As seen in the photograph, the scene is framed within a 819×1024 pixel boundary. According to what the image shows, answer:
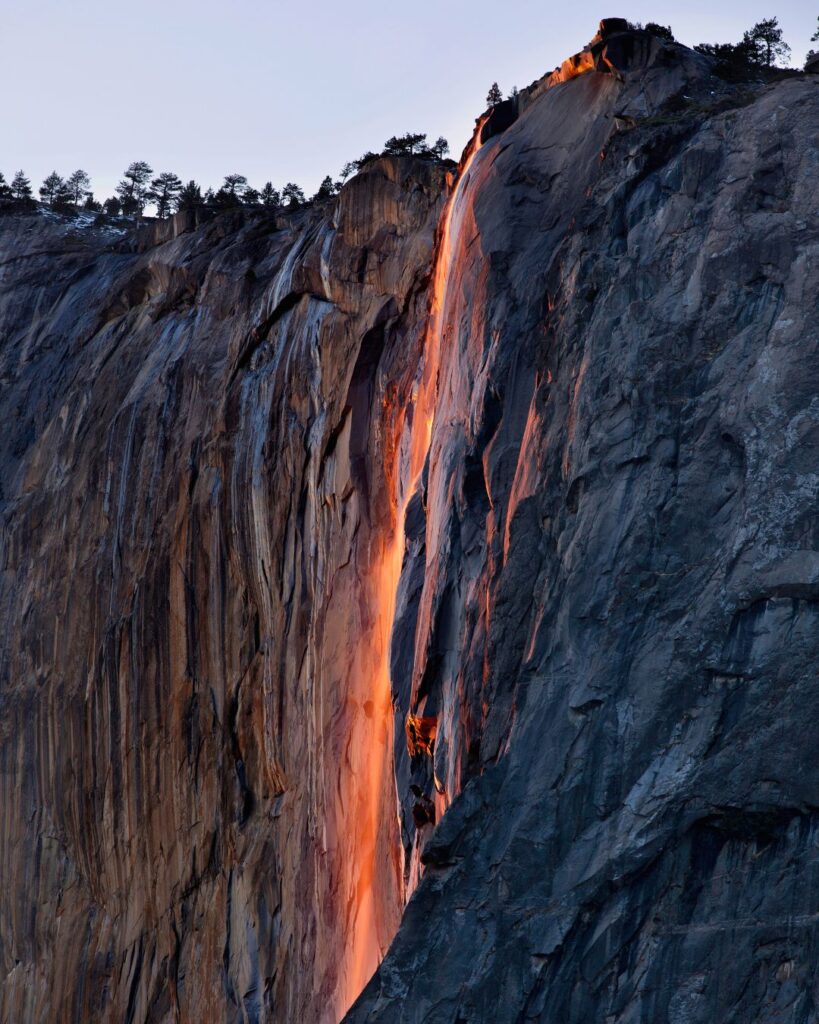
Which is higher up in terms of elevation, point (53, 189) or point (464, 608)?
point (53, 189)

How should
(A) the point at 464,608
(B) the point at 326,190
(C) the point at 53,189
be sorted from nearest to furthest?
(A) the point at 464,608 → (B) the point at 326,190 → (C) the point at 53,189

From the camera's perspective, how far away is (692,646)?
17000 mm

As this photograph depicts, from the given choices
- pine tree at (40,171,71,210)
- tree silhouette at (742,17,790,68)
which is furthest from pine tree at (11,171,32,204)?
tree silhouette at (742,17,790,68)

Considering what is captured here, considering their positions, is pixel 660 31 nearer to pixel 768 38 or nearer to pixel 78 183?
pixel 768 38


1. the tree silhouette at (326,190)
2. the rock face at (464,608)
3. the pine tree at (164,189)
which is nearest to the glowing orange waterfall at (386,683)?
the rock face at (464,608)

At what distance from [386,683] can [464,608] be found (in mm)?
6125

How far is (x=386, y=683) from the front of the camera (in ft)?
→ 85.8

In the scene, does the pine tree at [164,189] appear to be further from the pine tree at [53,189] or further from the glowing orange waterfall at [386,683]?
the glowing orange waterfall at [386,683]

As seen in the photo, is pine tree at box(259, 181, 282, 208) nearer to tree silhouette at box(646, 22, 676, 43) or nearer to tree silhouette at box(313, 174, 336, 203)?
tree silhouette at box(313, 174, 336, 203)

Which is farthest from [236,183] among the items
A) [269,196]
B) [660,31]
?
[660,31]

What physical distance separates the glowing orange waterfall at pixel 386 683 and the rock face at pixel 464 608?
4.8 inches

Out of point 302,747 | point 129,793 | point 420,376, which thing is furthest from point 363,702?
point 129,793

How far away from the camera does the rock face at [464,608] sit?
16641 millimetres

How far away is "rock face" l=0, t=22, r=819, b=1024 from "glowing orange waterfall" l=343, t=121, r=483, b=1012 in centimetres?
12
